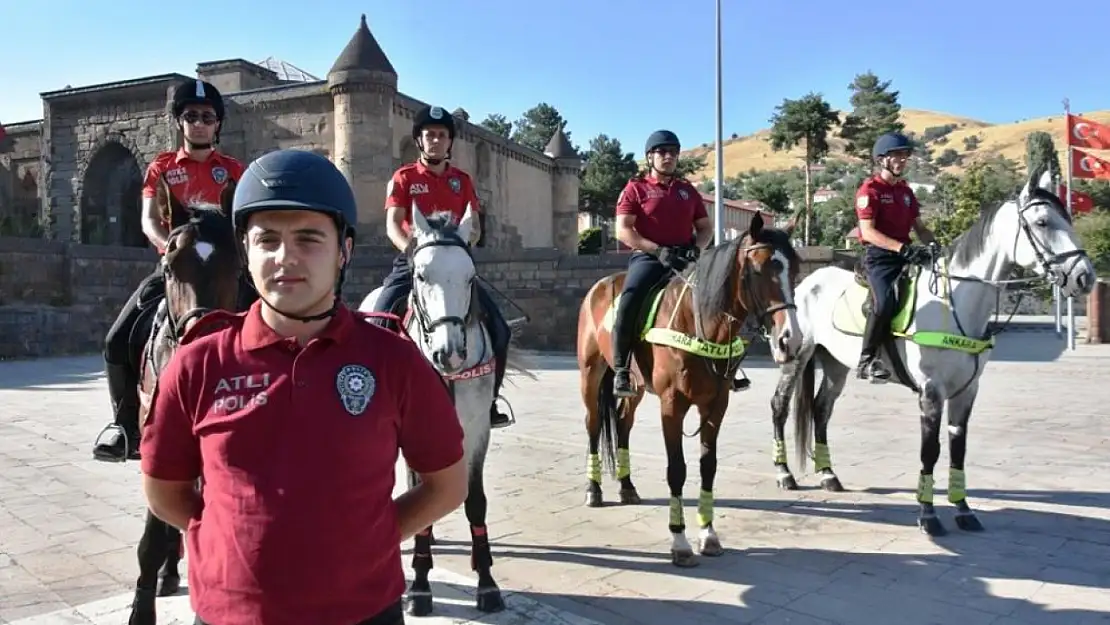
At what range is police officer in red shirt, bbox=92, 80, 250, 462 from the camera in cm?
456

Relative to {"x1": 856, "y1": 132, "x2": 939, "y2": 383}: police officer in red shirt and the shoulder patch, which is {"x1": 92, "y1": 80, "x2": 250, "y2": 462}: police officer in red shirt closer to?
the shoulder patch

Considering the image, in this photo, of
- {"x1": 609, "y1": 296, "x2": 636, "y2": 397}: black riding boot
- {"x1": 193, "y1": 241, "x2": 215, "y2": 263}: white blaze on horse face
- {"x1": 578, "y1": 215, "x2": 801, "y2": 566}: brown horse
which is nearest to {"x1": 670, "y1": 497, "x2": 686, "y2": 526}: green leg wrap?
{"x1": 578, "y1": 215, "x2": 801, "y2": 566}: brown horse

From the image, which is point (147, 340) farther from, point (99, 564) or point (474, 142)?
point (474, 142)

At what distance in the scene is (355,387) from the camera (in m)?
1.92

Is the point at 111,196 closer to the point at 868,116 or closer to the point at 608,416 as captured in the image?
the point at 608,416

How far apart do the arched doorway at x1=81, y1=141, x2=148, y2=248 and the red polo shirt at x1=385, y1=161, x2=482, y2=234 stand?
94.3 ft

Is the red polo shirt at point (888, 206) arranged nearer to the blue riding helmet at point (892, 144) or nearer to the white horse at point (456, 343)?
the blue riding helmet at point (892, 144)

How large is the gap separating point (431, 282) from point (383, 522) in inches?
95.8

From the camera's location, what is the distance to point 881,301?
6.58 m

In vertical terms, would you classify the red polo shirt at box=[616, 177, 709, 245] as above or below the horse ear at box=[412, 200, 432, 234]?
above

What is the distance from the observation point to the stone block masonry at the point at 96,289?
20.2m

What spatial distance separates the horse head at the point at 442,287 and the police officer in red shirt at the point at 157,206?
1.00 meters

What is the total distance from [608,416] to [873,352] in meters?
2.31

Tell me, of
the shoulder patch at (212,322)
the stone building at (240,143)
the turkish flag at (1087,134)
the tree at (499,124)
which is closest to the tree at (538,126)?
the tree at (499,124)
